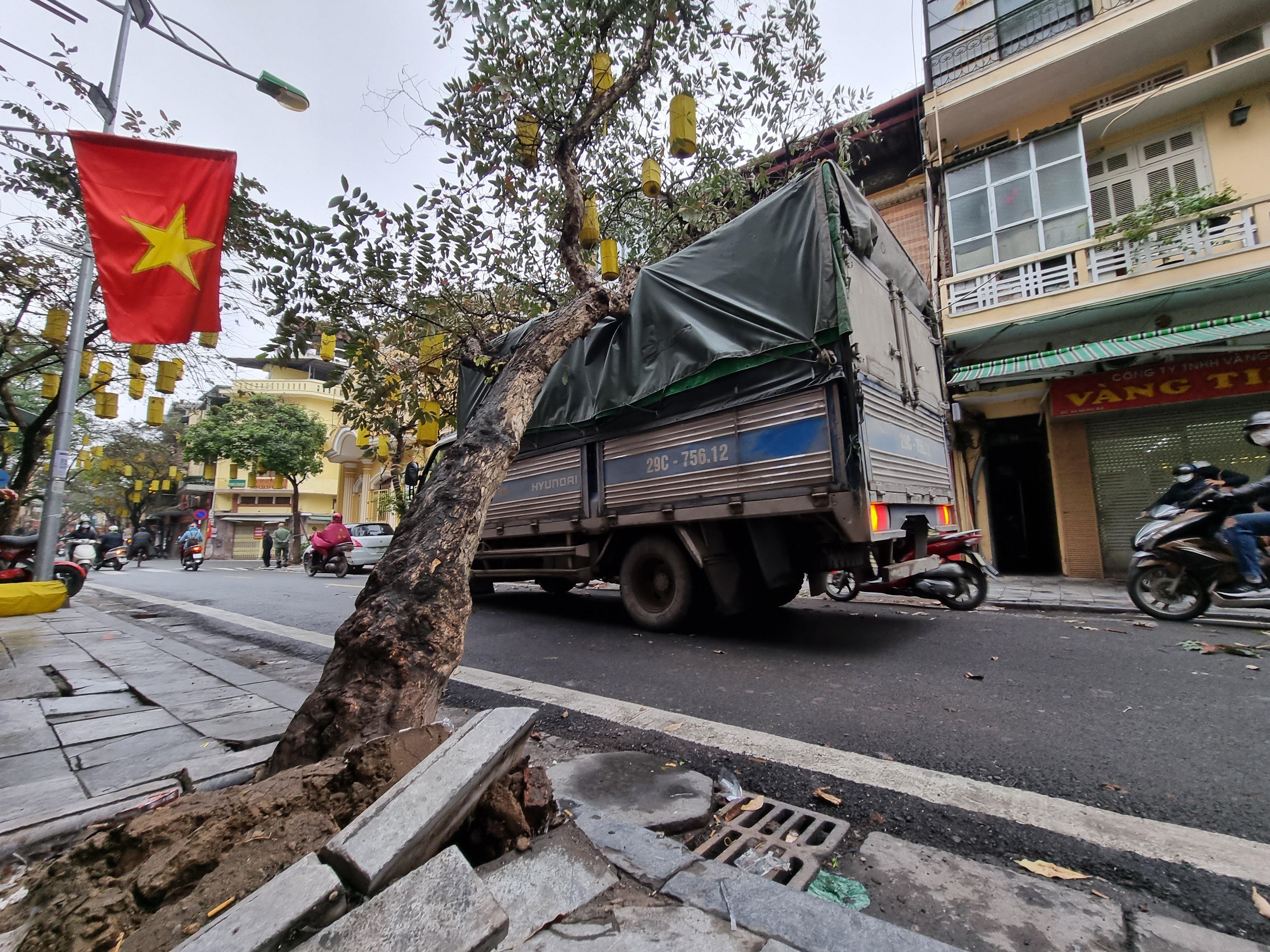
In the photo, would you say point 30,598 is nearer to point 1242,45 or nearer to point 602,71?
point 602,71

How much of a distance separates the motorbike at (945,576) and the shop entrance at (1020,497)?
4.82 meters

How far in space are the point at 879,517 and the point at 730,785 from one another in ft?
7.94

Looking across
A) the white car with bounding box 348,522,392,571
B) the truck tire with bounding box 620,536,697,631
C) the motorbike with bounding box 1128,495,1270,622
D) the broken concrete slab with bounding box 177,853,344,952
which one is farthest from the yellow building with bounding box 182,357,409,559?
the broken concrete slab with bounding box 177,853,344,952

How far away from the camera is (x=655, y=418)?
17.0 ft

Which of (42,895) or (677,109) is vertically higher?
(677,109)

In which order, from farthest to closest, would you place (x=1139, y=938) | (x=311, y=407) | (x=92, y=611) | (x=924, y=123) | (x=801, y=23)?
(x=311, y=407)
(x=924, y=123)
(x=92, y=611)
(x=801, y=23)
(x=1139, y=938)

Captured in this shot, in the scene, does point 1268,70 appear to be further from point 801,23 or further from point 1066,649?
point 1066,649

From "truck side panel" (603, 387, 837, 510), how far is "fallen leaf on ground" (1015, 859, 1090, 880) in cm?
252

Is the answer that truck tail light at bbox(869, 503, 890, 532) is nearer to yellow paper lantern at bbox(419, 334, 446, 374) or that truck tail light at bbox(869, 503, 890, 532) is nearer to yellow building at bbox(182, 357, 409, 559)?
yellow paper lantern at bbox(419, 334, 446, 374)

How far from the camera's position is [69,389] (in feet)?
21.9

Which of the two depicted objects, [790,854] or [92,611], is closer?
[790,854]

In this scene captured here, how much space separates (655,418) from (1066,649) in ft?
11.9

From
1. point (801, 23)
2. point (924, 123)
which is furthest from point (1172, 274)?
point (801, 23)

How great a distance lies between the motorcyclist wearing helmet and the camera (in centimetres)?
452
